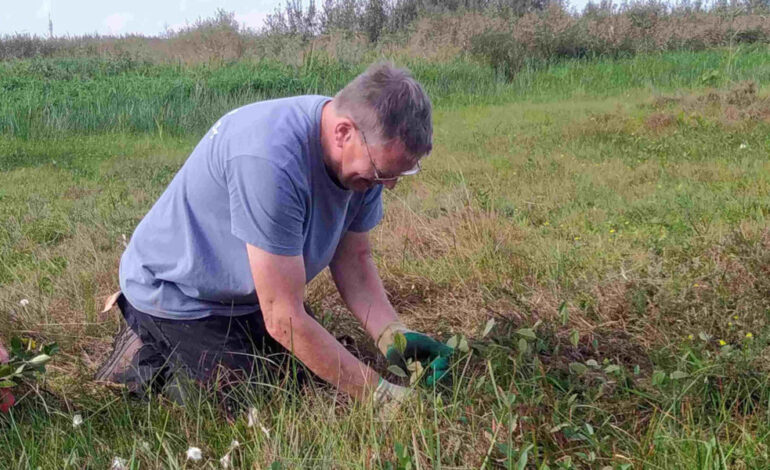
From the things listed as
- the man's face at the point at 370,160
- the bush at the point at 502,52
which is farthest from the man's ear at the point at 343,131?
the bush at the point at 502,52

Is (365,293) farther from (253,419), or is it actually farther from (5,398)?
(5,398)

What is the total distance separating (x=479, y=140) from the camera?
7305 mm

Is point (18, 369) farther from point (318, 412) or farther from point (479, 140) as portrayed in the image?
point (479, 140)

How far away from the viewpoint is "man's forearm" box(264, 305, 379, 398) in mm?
1987

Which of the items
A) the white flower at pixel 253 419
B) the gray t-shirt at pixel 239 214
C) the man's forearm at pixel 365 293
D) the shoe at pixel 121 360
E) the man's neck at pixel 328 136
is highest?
the man's neck at pixel 328 136

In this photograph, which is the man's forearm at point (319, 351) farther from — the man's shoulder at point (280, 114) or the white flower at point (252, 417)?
the man's shoulder at point (280, 114)

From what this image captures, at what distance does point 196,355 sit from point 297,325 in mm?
547

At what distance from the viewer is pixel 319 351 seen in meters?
2.03

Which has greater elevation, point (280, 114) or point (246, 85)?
point (280, 114)

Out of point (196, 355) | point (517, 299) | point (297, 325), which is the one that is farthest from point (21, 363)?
point (517, 299)

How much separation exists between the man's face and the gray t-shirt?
10 centimetres

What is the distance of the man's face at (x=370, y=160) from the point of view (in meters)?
1.95

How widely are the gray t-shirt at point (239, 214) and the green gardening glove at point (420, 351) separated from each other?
333mm

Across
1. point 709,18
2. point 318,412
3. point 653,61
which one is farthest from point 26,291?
point 709,18
